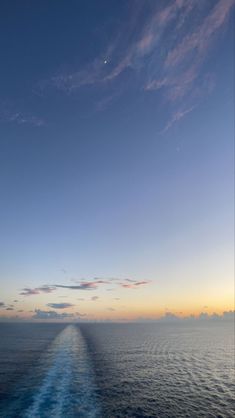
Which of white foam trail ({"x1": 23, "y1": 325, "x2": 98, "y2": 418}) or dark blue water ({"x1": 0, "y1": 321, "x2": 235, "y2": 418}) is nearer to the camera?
white foam trail ({"x1": 23, "y1": 325, "x2": 98, "y2": 418})

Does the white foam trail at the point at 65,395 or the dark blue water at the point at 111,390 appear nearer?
the white foam trail at the point at 65,395

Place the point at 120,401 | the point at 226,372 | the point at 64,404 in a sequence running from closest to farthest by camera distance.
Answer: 1. the point at 64,404
2. the point at 120,401
3. the point at 226,372

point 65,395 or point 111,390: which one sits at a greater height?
point 65,395

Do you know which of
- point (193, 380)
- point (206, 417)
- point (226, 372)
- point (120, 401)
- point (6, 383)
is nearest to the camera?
point (206, 417)

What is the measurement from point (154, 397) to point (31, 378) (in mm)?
20330

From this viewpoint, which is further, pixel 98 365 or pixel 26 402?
pixel 98 365

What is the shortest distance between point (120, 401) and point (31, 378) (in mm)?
17866

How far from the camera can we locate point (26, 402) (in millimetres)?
34594

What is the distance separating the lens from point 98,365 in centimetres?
6350

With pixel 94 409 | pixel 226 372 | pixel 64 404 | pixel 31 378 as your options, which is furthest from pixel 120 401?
pixel 226 372

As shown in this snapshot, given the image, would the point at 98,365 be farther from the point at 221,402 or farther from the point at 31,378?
the point at 221,402

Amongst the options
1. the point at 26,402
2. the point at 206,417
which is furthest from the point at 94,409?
the point at 206,417

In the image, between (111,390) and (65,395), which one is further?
(111,390)

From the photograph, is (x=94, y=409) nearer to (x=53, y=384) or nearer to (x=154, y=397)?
(x=154, y=397)
